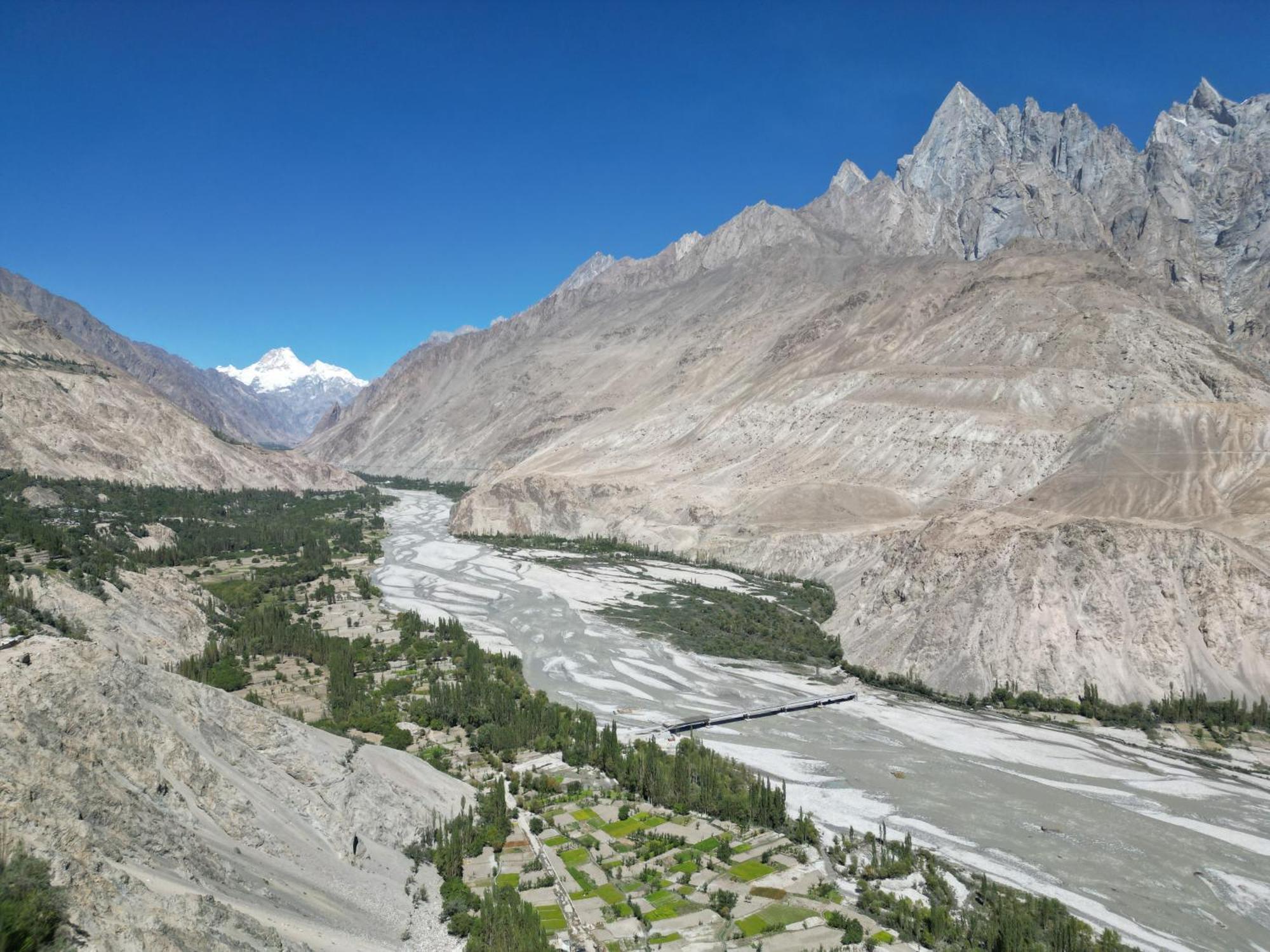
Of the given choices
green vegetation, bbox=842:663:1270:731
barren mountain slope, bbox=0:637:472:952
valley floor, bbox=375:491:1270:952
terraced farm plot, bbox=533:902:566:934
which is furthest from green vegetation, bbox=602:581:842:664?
barren mountain slope, bbox=0:637:472:952

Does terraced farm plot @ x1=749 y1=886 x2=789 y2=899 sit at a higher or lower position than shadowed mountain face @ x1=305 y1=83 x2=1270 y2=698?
lower

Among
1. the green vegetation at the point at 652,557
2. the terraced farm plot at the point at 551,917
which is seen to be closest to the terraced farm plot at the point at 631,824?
the terraced farm plot at the point at 551,917

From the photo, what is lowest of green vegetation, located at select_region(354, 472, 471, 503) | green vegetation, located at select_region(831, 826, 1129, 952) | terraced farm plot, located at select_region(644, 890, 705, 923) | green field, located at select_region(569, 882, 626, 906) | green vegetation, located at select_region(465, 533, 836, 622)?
green field, located at select_region(569, 882, 626, 906)

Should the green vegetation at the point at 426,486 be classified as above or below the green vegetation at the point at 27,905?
above

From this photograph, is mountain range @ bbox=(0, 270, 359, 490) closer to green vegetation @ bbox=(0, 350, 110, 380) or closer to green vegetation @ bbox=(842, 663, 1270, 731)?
green vegetation @ bbox=(0, 350, 110, 380)

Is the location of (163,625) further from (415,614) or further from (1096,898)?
(1096,898)

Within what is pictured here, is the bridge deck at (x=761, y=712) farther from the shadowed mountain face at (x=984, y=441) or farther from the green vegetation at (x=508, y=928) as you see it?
the green vegetation at (x=508, y=928)

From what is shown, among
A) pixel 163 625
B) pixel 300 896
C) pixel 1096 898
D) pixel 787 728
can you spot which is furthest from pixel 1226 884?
pixel 163 625

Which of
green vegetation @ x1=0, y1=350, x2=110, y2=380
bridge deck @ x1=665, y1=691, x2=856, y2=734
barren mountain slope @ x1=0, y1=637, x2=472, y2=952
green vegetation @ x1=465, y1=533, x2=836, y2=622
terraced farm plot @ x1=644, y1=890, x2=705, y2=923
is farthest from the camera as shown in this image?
green vegetation @ x1=0, y1=350, x2=110, y2=380

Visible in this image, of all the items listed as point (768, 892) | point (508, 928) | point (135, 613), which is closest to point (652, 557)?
point (135, 613)
